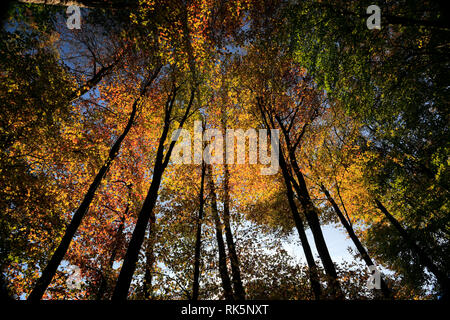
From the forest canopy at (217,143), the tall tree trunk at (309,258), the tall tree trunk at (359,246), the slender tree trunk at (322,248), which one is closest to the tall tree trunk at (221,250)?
the forest canopy at (217,143)

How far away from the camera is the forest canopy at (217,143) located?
6980 millimetres

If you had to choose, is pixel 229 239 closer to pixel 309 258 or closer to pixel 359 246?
pixel 309 258

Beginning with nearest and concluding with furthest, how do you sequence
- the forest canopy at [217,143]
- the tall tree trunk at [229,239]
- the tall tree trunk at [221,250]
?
1. the forest canopy at [217,143]
2. the tall tree trunk at [221,250]
3. the tall tree trunk at [229,239]

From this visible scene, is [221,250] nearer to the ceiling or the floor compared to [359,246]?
nearer to the floor

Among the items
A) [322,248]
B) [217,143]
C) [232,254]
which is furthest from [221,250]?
[217,143]

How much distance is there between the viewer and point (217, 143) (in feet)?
49.3

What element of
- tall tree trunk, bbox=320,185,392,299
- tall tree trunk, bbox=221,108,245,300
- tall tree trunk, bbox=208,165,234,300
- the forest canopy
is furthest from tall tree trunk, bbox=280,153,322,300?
tall tree trunk, bbox=208,165,234,300

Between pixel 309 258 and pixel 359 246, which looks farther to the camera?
pixel 359 246

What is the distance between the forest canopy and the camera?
22.9 ft

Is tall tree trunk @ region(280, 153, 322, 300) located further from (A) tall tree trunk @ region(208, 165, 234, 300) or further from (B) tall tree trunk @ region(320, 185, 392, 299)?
(A) tall tree trunk @ region(208, 165, 234, 300)

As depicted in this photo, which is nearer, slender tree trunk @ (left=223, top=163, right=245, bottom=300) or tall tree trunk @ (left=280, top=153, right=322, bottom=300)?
tall tree trunk @ (left=280, top=153, right=322, bottom=300)

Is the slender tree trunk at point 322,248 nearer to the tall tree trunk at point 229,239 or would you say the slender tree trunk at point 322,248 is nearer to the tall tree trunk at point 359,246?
the tall tree trunk at point 359,246

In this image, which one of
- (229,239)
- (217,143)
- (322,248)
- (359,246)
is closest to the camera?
(322,248)

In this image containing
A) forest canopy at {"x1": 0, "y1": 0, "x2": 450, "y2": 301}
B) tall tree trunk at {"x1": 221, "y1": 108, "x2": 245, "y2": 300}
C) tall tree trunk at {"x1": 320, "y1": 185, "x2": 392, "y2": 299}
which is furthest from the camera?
tall tree trunk at {"x1": 221, "y1": 108, "x2": 245, "y2": 300}
